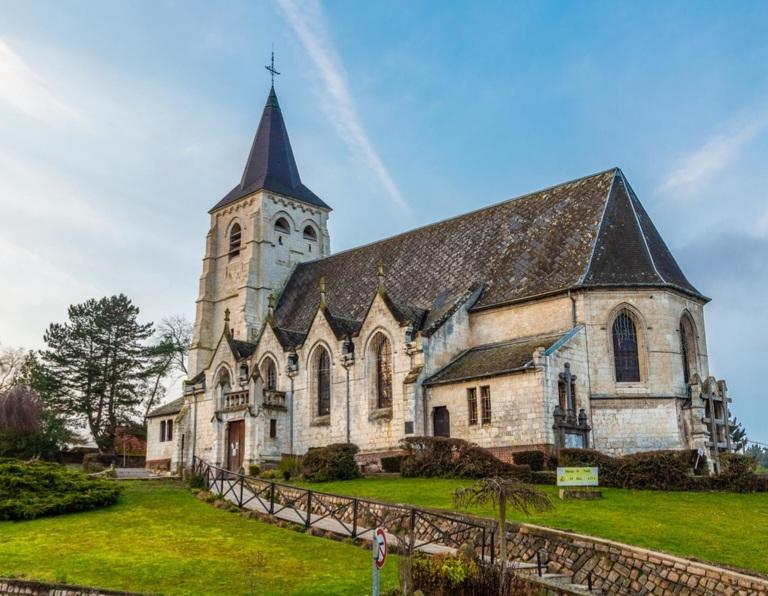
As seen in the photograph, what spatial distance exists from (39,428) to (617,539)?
1534 inches

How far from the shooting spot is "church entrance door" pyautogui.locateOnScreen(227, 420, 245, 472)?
37.0 metres

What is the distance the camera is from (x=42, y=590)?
14.0 meters

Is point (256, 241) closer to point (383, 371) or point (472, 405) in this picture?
point (383, 371)

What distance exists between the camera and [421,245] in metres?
40.6

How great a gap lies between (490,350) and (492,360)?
1624 millimetres

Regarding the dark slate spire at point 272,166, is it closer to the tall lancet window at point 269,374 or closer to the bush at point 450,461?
the tall lancet window at point 269,374

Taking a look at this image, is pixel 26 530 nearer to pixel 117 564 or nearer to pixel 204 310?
pixel 117 564

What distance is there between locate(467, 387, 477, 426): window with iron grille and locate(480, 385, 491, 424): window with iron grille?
1.33 ft

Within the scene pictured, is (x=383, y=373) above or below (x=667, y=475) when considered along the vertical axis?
above

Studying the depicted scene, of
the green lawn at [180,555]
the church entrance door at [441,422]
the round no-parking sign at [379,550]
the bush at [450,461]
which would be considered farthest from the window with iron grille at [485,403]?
the round no-parking sign at [379,550]

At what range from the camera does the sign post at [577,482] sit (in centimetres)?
2092

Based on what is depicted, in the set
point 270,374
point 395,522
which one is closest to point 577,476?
point 395,522

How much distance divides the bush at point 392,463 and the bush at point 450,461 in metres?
0.37

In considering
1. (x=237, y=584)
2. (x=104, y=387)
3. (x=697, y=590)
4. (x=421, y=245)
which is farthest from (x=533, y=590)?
(x=104, y=387)
